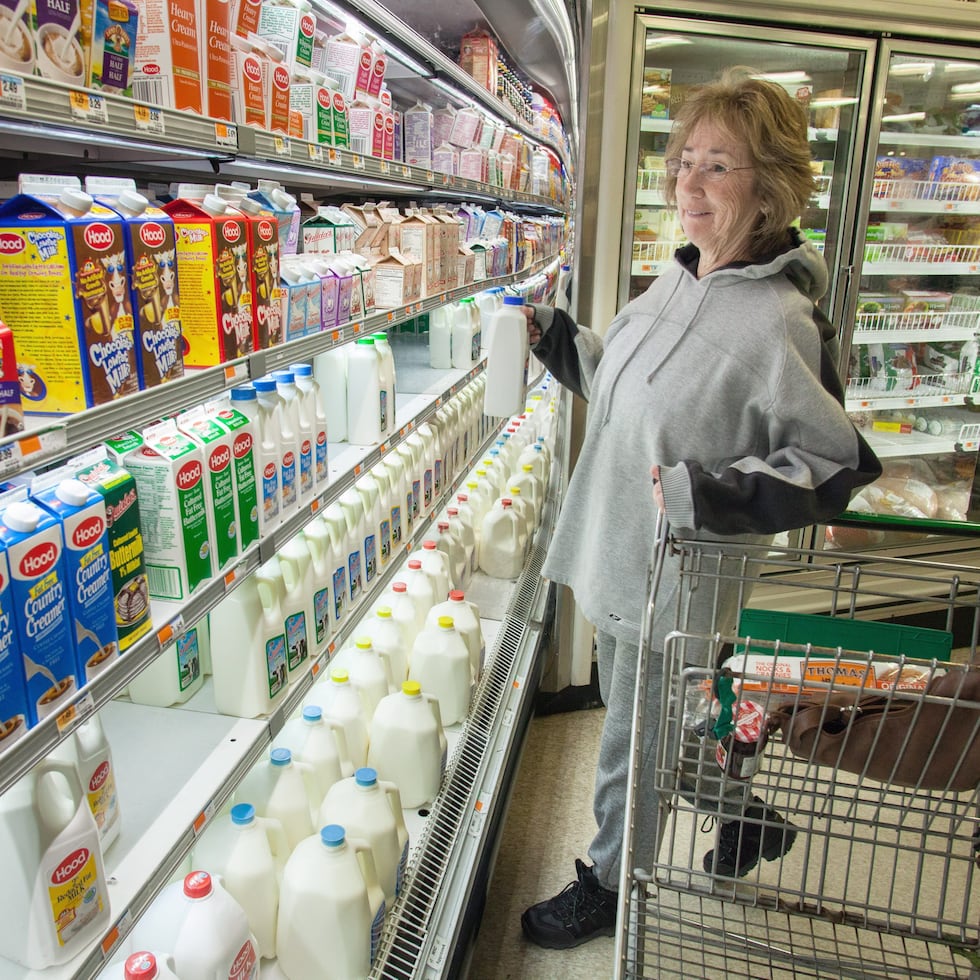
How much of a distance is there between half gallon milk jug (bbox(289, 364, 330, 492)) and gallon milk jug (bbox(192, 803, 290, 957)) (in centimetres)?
68

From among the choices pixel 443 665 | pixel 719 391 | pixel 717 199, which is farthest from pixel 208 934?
pixel 717 199

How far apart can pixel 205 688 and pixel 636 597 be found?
97 cm

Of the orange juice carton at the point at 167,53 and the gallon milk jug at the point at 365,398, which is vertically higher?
the orange juice carton at the point at 167,53

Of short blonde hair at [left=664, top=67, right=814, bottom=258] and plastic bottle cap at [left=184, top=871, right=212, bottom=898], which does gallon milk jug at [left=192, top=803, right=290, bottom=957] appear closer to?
plastic bottle cap at [left=184, top=871, right=212, bottom=898]

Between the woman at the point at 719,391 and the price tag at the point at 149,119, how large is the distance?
0.94 meters

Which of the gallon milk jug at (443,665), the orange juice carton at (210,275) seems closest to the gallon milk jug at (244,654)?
the orange juice carton at (210,275)

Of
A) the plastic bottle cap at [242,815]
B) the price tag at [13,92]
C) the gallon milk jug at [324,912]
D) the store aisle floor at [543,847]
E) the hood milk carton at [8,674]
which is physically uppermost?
the price tag at [13,92]

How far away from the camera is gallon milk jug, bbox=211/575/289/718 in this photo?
5.27 feet

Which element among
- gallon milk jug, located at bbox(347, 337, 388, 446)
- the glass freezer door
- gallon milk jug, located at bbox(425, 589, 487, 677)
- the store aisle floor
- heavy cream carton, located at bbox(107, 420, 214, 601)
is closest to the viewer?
heavy cream carton, located at bbox(107, 420, 214, 601)

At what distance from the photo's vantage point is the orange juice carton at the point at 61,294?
0.99m

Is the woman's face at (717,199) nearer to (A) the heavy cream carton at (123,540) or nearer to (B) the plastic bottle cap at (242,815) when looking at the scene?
(A) the heavy cream carton at (123,540)

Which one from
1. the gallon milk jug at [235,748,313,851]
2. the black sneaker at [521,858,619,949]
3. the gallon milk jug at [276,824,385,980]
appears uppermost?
the gallon milk jug at [235,748,313,851]

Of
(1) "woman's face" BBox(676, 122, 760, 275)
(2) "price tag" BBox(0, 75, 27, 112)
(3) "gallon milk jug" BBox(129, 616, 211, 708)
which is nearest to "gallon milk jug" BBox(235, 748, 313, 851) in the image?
(3) "gallon milk jug" BBox(129, 616, 211, 708)

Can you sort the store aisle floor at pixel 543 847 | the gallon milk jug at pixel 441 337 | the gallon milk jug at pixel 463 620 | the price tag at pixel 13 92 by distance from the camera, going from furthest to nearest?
the gallon milk jug at pixel 441 337
the gallon milk jug at pixel 463 620
the store aisle floor at pixel 543 847
the price tag at pixel 13 92
